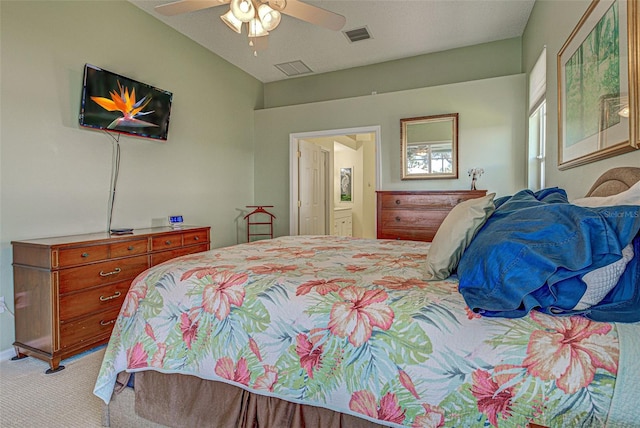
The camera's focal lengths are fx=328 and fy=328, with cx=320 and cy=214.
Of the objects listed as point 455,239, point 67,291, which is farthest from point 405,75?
point 67,291

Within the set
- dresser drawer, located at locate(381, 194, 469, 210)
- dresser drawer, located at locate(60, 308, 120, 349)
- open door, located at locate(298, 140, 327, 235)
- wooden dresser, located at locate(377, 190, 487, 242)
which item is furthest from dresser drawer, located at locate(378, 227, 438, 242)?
dresser drawer, located at locate(60, 308, 120, 349)

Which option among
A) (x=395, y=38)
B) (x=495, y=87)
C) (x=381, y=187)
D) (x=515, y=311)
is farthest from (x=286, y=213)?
(x=515, y=311)

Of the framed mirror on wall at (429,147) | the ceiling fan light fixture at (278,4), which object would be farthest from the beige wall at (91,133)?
the framed mirror on wall at (429,147)

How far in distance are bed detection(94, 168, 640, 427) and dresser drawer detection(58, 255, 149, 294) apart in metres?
1.13

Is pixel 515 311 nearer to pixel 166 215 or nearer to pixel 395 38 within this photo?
pixel 166 215

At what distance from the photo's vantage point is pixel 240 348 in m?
1.28

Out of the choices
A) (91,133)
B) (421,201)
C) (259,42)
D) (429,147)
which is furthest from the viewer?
(429,147)

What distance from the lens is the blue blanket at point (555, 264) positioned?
2.98ft

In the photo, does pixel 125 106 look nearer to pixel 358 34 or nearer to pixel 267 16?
pixel 267 16

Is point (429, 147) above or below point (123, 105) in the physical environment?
below

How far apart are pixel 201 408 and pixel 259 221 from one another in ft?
12.8

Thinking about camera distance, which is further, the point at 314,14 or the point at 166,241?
the point at 166,241

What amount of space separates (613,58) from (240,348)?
2.13m

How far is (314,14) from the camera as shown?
2379 mm
